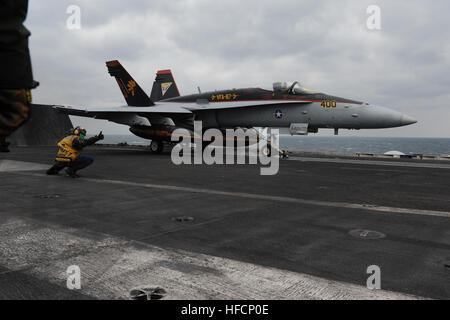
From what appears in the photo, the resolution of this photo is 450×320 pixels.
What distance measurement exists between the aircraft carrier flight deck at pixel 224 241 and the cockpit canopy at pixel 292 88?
25.5 ft

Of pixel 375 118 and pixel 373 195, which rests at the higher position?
pixel 375 118

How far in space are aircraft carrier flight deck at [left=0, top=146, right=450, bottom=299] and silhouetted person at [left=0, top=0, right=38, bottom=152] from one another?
4.81ft

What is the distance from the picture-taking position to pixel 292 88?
15172 mm

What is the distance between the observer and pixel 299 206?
6.15 meters

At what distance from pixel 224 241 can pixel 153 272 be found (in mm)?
1181

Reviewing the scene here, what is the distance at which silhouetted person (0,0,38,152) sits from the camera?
1.79 meters

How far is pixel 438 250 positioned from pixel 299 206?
259 centimetres

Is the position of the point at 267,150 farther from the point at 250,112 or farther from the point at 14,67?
the point at 14,67

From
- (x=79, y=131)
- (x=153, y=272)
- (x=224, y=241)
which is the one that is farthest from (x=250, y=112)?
(x=153, y=272)

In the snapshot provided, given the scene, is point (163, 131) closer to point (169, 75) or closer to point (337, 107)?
point (337, 107)

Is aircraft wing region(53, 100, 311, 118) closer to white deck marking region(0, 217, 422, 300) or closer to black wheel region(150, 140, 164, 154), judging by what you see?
black wheel region(150, 140, 164, 154)

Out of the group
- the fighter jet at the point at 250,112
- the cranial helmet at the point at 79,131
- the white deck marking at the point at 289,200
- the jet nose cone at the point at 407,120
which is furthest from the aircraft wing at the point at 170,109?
the white deck marking at the point at 289,200
